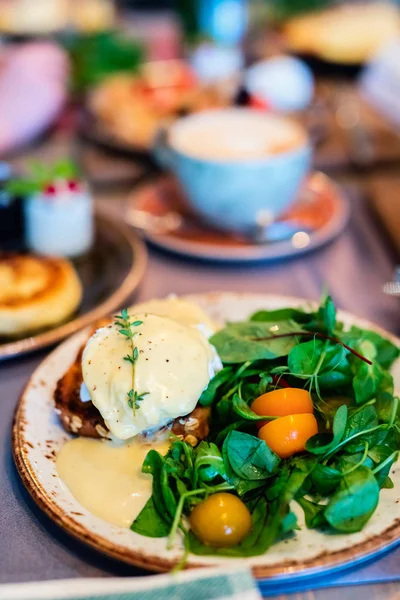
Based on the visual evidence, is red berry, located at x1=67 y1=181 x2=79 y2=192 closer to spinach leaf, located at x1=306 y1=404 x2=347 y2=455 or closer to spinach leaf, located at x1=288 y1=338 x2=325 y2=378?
spinach leaf, located at x1=288 y1=338 x2=325 y2=378

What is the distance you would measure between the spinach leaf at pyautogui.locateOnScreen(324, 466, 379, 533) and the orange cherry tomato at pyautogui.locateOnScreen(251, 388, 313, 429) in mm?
151

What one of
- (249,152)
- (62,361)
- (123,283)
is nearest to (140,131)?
(249,152)

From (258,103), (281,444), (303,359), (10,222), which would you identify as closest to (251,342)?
(303,359)

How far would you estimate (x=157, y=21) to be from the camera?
13.8 ft

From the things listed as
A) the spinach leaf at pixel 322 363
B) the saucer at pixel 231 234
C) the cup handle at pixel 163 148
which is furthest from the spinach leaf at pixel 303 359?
the cup handle at pixel 163 148

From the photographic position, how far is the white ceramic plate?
776 mm

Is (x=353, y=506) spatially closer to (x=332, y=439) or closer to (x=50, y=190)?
(x=332, y=439)

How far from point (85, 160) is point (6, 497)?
1401 mm

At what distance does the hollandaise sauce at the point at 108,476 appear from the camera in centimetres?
87

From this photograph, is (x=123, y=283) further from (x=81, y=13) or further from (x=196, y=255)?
(x=81, y=13)

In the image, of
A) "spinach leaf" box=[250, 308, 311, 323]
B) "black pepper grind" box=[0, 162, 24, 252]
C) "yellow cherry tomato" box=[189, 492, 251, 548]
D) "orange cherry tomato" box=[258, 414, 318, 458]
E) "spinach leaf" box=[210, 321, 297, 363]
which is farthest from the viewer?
"black pepper grind" box=[0, 162, 24, 252]

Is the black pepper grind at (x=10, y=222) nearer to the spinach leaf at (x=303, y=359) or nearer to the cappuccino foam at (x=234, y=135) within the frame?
the cappuccino foam at (x=234, y=135)

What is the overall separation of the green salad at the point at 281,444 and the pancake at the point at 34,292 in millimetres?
409

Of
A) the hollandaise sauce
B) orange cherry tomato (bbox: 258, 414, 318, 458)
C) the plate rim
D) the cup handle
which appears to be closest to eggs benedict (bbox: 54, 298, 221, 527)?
the hollandaise sauce
